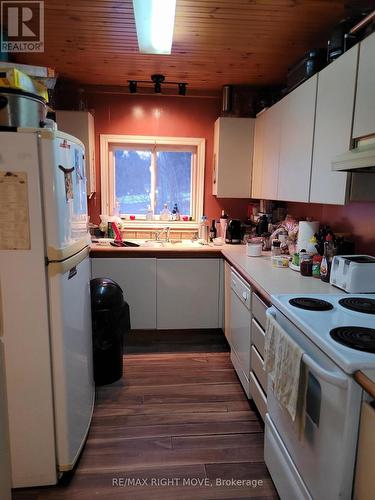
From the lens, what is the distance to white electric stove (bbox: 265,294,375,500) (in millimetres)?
1064

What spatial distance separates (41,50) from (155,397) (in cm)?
264

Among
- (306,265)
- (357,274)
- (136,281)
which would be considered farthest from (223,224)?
(357,274)

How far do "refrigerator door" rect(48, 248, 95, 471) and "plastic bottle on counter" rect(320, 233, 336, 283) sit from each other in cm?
140

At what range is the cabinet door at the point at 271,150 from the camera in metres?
2.73

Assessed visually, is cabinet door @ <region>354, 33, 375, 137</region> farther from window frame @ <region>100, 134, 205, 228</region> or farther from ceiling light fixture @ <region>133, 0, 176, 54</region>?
window frame @ <region>100, 134, 205, 228</region>

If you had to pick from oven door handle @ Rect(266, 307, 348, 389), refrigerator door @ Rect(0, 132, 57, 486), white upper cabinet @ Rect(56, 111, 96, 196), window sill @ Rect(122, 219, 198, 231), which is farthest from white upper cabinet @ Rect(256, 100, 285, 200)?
refrigerator door @ Rect(0, 132, 57, 486)

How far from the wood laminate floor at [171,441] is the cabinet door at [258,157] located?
1613 mm

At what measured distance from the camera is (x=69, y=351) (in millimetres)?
1676

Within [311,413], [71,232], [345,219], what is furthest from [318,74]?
[311,413]

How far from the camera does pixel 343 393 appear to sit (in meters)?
1.07

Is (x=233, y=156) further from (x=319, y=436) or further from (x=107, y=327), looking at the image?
(x=319, y=436)

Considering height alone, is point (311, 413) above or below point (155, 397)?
above

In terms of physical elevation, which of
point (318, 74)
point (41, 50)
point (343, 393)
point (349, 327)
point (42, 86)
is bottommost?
point (343, 393)

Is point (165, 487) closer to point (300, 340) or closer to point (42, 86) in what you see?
point (300, 340)
